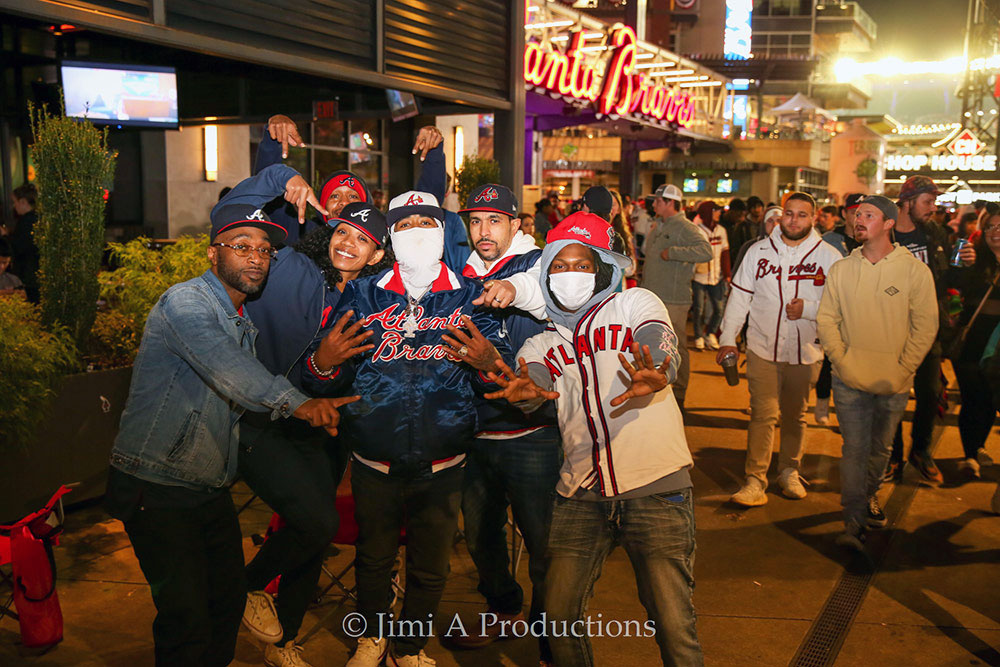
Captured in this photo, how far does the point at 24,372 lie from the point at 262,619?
2355 millimetres

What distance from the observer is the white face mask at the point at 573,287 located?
3293mm

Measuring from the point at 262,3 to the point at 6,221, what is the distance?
8.18 meters

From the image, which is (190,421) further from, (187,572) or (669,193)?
(669,193)

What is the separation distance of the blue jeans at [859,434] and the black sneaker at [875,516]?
650 millimetres

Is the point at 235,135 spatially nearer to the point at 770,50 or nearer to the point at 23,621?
the point at 23,621

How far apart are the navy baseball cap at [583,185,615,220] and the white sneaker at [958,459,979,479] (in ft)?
12.6

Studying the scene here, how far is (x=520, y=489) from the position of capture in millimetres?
3996

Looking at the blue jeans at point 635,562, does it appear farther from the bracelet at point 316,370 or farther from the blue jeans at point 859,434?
the blue jeans at point 859,434

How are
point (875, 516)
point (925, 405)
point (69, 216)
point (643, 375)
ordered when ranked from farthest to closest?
point (925, 405) < point (875, 516) < point (69, 216) < point (643, 375)

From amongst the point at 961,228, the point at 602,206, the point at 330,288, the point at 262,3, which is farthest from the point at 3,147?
the point at 961,228

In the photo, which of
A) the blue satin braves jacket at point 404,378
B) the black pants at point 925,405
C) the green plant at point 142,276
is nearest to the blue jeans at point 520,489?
the blue satin braves jacket at point 404,378

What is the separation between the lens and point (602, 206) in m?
6.47

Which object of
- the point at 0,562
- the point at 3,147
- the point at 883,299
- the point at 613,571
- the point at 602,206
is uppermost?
the point at 3,147

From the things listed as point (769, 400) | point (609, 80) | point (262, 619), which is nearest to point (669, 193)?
point (769, 400)
